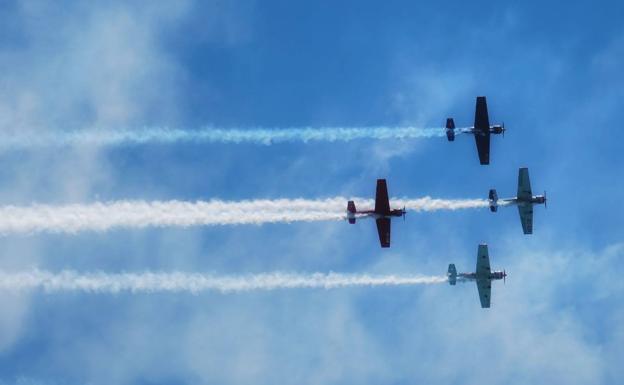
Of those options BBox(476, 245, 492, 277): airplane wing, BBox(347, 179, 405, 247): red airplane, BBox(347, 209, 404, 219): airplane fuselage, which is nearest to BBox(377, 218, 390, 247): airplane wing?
BBox(347, 179, 405, 247): red airplane

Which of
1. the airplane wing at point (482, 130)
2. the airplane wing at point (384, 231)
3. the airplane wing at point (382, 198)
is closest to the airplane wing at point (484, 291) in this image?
the airplane wing at point (482, 130)

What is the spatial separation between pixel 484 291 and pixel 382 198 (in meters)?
14.8

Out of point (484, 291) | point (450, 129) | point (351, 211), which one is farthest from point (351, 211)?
point (484, 291)

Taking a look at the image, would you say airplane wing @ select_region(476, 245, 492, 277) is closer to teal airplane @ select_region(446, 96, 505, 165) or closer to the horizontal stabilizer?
teal airplane @ select_region(446, 96, 505, 165)

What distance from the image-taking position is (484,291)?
317 ft

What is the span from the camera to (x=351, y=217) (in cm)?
8506

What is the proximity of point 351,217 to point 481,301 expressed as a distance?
16.7 meters

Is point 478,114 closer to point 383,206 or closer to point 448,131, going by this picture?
point 448,131

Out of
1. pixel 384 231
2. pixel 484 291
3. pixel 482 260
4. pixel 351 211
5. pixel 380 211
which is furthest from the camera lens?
pixel 484 291

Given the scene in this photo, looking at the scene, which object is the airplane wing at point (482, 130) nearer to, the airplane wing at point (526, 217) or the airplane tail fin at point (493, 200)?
the airplane tail fin at point (493, 200)

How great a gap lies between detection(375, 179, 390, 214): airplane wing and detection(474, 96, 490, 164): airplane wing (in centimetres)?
900

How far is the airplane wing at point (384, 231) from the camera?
3440 inches

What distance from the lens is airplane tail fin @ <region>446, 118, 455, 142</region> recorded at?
89.3 m

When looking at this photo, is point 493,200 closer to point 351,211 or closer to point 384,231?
point 384,231
